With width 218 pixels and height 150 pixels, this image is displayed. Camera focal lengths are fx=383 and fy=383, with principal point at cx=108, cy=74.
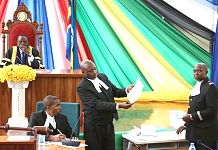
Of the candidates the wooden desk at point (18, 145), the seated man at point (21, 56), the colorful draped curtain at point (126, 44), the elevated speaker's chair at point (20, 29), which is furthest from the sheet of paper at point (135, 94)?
the colorful draped curtain at point (126, 44)

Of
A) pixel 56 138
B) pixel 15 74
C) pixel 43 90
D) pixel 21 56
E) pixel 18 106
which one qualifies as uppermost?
pixel 21 56

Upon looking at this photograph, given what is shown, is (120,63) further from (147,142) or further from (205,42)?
(147,142)

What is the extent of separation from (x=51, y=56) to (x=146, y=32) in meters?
1.82

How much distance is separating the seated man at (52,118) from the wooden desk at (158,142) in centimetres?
99

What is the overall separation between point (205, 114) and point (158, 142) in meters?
0.82

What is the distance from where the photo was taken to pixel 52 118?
10.6 ft

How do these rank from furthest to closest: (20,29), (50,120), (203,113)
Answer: (20,29) → (203,113) → (50,120)

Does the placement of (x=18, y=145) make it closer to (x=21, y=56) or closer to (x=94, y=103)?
(x=94, y=103)

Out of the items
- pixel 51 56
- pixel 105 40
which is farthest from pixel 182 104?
pixel 51 56

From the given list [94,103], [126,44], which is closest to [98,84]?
[94,103]

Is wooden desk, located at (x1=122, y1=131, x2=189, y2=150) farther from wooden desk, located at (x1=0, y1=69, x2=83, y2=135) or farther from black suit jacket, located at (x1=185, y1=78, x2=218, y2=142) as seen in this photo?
wooden desk, located at (x1=0, y1=69, x2=83, y2=135)

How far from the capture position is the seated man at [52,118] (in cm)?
313

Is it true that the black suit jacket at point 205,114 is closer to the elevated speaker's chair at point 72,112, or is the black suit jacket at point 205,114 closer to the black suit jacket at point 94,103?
the black suit jacket at point 94,103

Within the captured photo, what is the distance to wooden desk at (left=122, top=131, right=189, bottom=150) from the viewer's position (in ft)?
13.2
